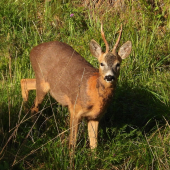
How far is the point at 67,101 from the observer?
14.8ft

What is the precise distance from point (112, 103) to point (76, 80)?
89 centimetres

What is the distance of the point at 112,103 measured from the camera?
5098mm

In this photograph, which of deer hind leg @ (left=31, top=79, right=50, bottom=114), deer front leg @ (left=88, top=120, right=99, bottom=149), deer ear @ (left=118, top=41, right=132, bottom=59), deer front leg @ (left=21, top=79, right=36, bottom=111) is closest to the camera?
deer front leg @ (left=88, top=120, right=99, bottom=149)

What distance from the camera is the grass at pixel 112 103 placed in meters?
Result: 3.77

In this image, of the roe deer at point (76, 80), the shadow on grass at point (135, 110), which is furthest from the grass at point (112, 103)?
the roe deer at point (76, 80)

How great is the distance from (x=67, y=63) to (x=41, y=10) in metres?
2.49

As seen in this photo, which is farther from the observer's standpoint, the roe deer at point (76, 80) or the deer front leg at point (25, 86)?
the deer front leg at point (25, 86)

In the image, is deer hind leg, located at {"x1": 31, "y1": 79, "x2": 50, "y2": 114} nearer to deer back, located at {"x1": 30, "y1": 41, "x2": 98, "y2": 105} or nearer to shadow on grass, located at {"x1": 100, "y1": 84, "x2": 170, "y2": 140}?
deer back, located at {"x1": 30, "y1": 41, "x2": 98, "y2": 105}

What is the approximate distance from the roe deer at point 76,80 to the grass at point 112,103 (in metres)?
0.16

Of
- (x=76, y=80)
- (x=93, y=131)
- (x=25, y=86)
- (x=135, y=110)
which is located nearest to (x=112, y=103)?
(x=135, y=110)

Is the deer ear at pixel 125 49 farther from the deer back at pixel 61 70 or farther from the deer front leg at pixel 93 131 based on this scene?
the deer front leg at pixel 93 131

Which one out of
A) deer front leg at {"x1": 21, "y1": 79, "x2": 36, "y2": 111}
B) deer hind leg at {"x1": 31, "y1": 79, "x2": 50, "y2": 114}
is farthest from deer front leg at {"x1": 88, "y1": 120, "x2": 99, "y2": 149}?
deer front leg at {"x1": 21, "y1": 79, "x2": 36, "y2": 111}

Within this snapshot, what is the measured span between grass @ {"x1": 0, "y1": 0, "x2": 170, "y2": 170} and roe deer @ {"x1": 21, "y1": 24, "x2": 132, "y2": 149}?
158 millimetres

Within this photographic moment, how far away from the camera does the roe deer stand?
4066 millimetres
